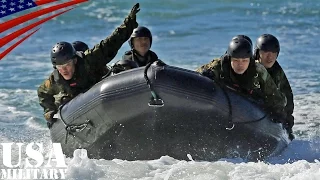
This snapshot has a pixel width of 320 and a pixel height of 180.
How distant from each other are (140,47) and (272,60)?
5.09 ft

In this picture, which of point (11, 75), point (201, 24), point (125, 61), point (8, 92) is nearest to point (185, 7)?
point (201, 24)

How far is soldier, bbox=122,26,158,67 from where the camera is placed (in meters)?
9.55

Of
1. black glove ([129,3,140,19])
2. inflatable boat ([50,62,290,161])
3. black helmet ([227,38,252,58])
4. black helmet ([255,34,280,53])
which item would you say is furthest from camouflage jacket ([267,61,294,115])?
black glove ([129,3,140,19])

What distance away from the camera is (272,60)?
9.59 m

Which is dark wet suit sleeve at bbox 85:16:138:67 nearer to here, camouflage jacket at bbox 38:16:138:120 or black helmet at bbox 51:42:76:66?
camouflage jacket at bbox 38:16:138:120

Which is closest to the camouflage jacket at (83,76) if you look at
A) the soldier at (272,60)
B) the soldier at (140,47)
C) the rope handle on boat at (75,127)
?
the soldier at (140,47)

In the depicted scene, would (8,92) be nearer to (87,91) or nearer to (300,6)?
(87,91)

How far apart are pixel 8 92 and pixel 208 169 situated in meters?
7.12

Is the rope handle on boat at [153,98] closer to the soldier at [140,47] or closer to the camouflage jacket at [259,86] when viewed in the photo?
the camouflage jacket at [259,86]

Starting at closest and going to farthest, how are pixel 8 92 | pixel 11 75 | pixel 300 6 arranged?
pixel 8 92 → pixel 11 75 → pixel 300 6

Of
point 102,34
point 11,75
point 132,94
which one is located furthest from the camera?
point 102,34

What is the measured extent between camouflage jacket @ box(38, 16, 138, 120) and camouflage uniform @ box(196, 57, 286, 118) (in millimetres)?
1264

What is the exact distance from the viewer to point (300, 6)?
24312 mm

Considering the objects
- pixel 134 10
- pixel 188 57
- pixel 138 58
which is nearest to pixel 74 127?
pixel 138 58
